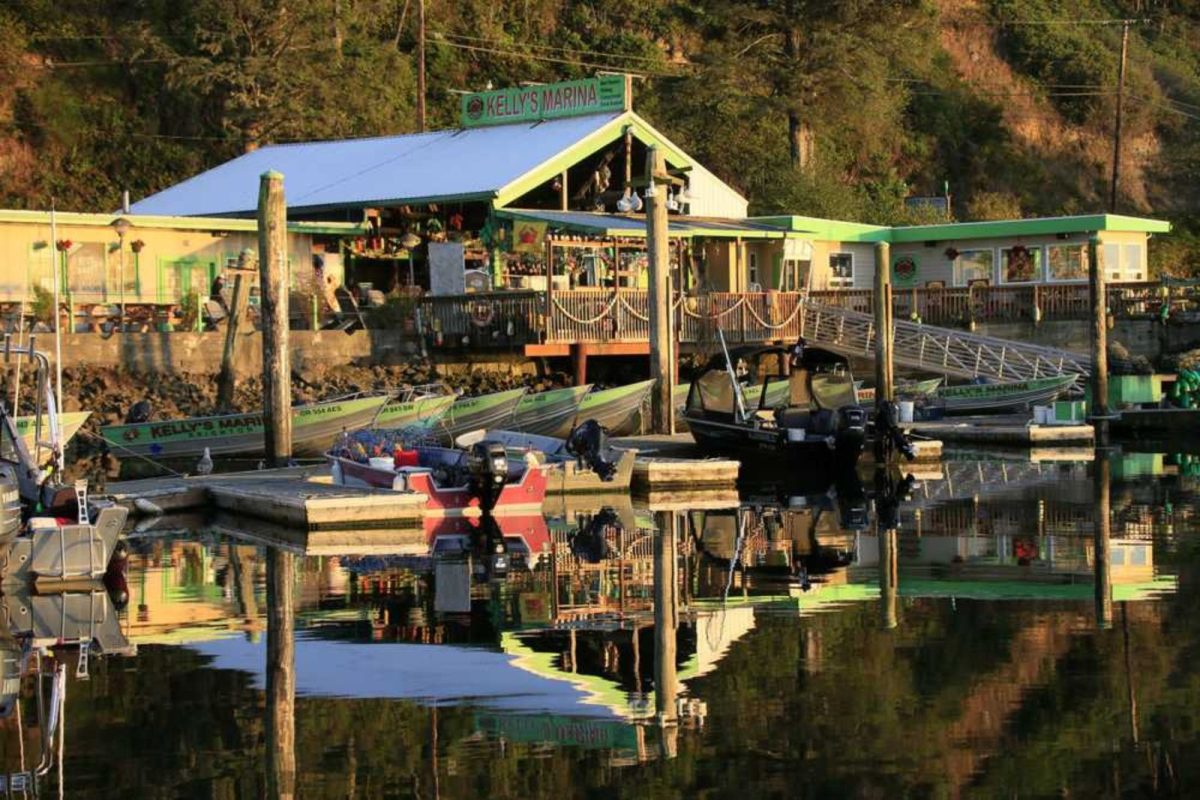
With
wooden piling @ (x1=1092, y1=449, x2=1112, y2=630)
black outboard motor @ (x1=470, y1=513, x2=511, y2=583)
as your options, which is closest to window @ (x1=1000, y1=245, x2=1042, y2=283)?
wooden piling @ (x1=1092, y1=449, x2=1112, y2=630)

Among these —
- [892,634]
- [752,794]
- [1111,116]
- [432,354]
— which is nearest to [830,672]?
[892,634]

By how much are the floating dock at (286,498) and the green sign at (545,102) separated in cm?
2227

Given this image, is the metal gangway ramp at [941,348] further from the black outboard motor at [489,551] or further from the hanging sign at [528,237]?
the black outboard motor at [489,551]

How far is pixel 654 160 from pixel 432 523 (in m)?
14.3

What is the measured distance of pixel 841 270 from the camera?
57.8 m

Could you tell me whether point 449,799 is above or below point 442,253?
below

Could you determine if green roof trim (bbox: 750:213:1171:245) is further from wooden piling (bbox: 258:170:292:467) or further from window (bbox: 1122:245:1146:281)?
wooden piling (bbox: 258:170:292:467)

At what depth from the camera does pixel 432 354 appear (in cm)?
4500

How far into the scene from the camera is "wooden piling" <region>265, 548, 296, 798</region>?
41.5 feet

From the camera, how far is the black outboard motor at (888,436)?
35.5 metres

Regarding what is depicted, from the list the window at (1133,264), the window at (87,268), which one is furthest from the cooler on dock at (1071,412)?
the window at (87,268)

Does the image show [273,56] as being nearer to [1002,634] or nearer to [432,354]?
[432,354]

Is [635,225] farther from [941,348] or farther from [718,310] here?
[941,348]

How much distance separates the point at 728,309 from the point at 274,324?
18.2 metres
